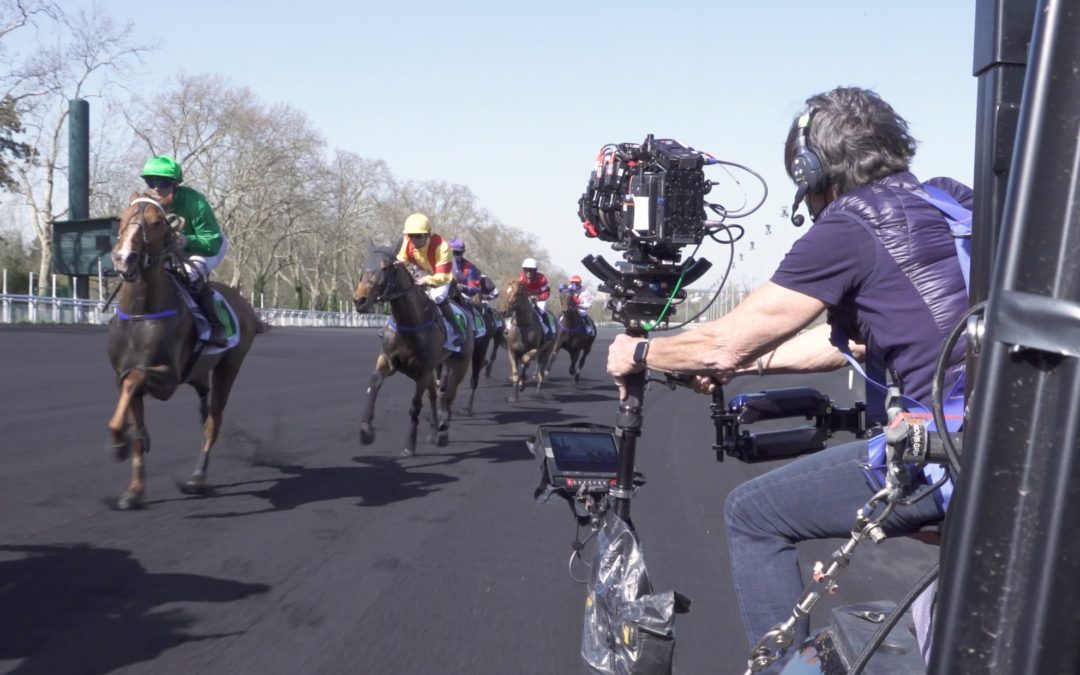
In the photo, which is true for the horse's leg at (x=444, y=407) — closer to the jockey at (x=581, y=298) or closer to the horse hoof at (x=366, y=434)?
the horse hoof at (x=366, y=434)

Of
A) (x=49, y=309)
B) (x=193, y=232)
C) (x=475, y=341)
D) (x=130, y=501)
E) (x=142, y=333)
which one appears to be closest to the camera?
(x=130, y=501)

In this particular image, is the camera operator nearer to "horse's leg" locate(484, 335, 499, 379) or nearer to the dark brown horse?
the dark brown horse

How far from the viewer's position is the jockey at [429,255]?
536 inches

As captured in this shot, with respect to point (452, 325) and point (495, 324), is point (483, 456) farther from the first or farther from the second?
point (495, 324)

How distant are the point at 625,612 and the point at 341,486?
6.58m

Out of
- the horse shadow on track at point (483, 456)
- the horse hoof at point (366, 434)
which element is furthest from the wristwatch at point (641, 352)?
the horse hoof at point (366, 434)

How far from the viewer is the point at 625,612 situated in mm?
3209

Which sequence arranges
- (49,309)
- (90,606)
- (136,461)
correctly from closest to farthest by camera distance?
(90,606)
(136,461)
(49,309)

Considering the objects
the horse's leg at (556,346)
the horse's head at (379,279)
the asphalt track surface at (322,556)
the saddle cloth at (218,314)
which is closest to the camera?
the asphalt track surface at (322,556)

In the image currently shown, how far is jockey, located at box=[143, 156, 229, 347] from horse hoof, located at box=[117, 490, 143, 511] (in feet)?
6.04

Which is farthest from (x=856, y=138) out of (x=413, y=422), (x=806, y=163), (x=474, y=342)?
(x=474, y=342)

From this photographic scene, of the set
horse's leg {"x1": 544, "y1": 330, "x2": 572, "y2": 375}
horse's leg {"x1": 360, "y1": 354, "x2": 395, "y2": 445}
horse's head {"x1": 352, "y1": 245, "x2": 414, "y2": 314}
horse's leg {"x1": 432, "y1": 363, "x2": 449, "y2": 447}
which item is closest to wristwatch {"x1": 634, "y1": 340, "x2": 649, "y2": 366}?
horse's leg {"x1": 360, "y1": 354, "x2": 395, "y2": 445}

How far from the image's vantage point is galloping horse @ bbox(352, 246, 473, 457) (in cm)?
1210

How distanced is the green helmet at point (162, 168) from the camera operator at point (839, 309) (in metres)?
6.45
